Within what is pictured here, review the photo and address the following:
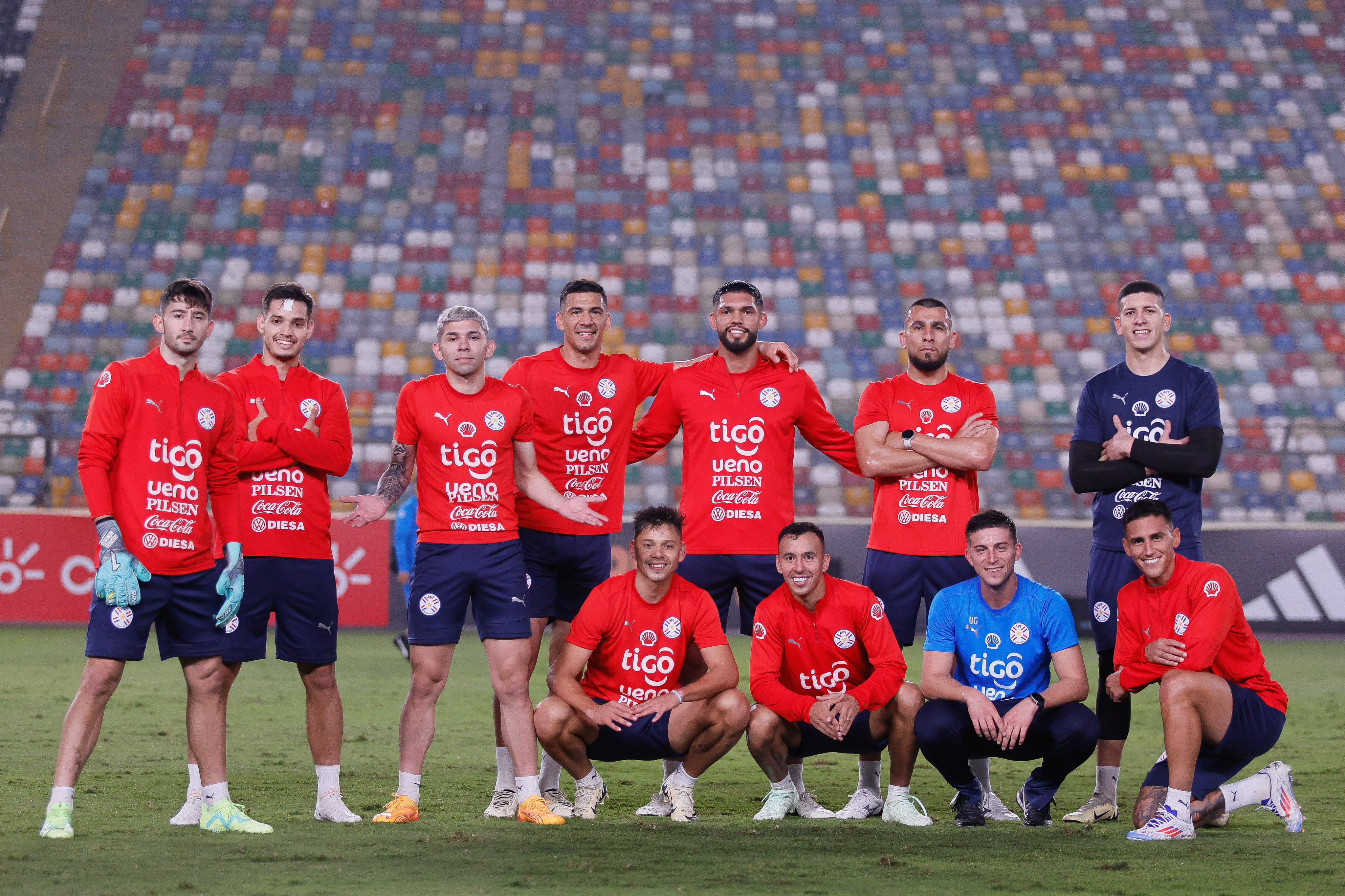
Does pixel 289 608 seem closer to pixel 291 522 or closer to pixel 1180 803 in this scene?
pixel 291 522

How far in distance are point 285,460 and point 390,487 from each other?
1.31 feet

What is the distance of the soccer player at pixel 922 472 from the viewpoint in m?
5.43

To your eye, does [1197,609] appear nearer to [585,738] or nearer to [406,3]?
[585,738]

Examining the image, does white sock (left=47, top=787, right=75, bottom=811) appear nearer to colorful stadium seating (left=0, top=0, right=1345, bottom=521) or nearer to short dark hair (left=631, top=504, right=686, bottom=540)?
short dark hair (left=631, top=504, right=686, bottom=540)

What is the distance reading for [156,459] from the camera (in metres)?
4.48

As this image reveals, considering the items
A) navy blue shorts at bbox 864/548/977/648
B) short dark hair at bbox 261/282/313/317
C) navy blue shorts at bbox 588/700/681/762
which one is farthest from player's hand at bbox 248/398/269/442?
navy blue shorts at bbox 864/548/977/648

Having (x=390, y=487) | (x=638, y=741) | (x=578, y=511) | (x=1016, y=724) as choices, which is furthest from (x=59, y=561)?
(x=1016, y=724)

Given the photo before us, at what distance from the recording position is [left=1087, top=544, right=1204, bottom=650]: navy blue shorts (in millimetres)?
5273

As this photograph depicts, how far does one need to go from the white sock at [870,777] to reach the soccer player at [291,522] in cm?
196

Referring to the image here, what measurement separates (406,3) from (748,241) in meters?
6.59

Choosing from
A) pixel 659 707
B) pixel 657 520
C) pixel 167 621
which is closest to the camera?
pixel 167 621

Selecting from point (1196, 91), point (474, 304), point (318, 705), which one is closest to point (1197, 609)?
point (318, 705)

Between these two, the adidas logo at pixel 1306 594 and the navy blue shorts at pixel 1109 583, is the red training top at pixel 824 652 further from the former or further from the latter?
the adidas logo at pixel 1306 594

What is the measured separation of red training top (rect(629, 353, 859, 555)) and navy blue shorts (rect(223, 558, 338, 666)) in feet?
4.99
